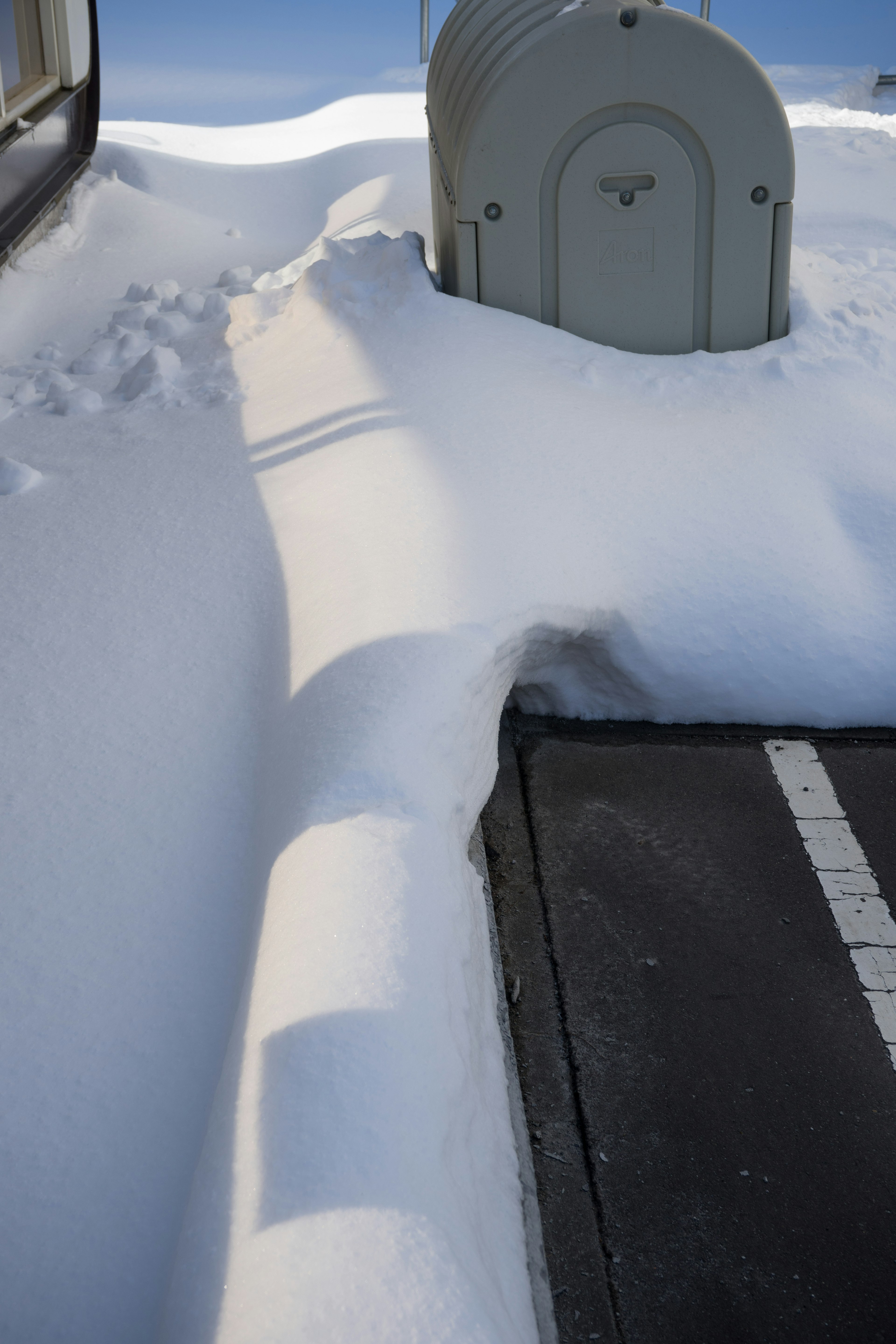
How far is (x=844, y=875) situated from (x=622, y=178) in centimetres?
233

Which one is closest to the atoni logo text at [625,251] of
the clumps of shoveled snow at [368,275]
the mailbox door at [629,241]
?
the mailbox door at [629,241]

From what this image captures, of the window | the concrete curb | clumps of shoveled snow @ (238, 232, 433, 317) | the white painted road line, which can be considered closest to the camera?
the concrete curb

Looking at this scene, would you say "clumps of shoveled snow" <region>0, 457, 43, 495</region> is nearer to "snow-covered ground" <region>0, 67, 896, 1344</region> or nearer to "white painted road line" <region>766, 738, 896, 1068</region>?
"snow-covered ground" <region>0, 67, 896, 1344</region>

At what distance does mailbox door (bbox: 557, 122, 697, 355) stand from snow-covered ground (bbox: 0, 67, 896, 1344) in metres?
0.13

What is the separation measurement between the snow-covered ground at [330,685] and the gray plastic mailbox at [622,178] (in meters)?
0.16

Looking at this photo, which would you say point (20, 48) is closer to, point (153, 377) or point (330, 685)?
point (153, 377)

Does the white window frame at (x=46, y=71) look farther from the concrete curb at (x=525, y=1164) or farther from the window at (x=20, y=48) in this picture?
the concrete curb at (x=525, y=1164)

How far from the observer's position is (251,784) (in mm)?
2273

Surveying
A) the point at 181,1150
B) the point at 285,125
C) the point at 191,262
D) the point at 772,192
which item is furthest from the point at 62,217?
the point at 181,1150

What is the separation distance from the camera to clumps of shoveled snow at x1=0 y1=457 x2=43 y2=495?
3.28 m

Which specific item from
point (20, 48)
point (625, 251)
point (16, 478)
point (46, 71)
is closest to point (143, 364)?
point (16, 478)

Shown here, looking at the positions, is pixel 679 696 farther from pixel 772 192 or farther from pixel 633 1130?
pixel 772 192

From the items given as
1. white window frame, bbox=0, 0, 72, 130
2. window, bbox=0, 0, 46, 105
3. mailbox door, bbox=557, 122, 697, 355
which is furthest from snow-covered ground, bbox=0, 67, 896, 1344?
window, bbox=0, 0, 46, 105

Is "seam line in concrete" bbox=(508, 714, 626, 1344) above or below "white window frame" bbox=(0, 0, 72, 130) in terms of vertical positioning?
below
